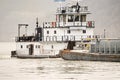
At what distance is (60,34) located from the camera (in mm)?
71312

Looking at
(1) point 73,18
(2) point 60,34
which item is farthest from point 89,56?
(1) point 73,18

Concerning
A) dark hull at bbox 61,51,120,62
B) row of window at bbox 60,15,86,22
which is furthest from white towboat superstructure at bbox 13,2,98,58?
dark hull at bbox 61,51,120,62

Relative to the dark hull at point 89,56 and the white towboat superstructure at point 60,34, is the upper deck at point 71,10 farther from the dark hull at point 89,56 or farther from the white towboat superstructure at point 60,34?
the dark hull at point 89,56

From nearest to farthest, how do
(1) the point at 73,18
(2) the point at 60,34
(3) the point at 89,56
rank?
(3) the point at 89,56 < (2) the point at 60,34 < (1) the point at 73,18

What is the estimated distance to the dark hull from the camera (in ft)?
192

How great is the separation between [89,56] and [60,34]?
1107cm

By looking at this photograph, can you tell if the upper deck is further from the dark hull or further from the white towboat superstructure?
the dark hull

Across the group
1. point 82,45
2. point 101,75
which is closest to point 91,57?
point 82,45

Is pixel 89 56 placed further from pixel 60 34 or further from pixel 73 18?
pixel 73 18

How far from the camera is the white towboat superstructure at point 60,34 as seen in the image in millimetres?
70562

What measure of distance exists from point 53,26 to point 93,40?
7626mm

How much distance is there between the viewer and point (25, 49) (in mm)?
71812

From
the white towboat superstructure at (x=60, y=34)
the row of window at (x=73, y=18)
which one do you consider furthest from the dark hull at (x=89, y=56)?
the row of window at (x=73, y=18)

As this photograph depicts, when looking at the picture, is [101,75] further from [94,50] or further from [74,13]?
[74,13]
